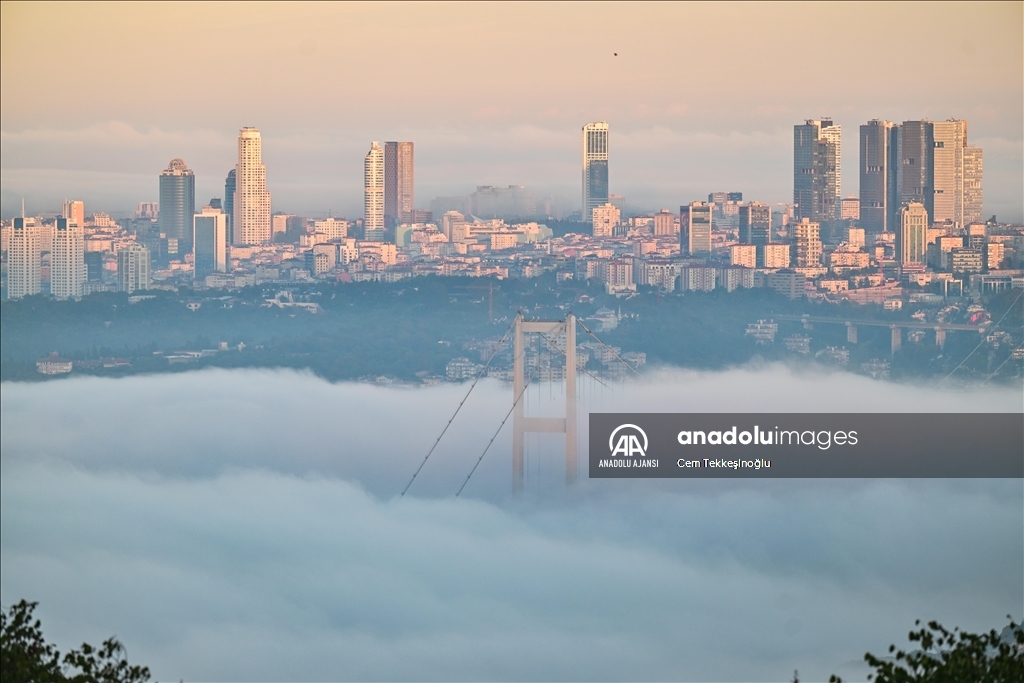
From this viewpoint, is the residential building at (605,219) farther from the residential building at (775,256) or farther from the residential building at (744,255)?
the residential building at (775,256)

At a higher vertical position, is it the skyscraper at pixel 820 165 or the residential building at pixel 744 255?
the skyscraper at pixel 820 165

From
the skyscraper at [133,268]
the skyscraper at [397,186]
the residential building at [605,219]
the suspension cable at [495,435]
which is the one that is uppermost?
the skyscraper at [397,186]

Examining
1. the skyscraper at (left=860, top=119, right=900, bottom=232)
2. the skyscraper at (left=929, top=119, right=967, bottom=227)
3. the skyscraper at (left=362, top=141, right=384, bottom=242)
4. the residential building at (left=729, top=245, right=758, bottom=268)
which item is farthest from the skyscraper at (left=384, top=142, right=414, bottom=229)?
the skyscraper at (left=929, top=119, right=967, bottom=227)

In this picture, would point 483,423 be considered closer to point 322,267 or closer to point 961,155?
point 322,267

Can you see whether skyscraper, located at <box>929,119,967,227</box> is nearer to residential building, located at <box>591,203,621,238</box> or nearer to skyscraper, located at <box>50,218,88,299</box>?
residential building, located at <box>591,203,621,238</box>

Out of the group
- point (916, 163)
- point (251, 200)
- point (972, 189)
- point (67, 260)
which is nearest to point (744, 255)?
point (916, 163)

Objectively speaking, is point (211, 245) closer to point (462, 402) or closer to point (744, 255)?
point (462, 402)

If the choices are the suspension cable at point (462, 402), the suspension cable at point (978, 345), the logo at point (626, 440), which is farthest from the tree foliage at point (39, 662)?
the suspension cable at point (978, 345)
